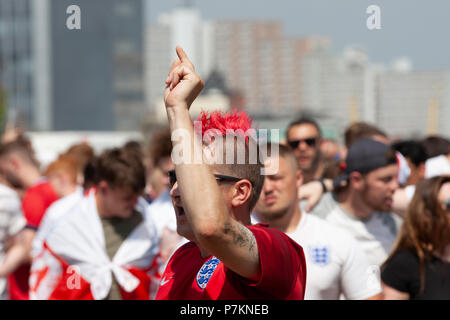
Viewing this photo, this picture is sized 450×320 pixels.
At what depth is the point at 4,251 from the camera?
5.09 metres

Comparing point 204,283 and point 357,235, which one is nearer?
point 204,283

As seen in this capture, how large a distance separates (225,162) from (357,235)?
2.31m

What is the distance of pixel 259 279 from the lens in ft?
6.59

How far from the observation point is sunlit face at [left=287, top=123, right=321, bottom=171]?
18.1 feet

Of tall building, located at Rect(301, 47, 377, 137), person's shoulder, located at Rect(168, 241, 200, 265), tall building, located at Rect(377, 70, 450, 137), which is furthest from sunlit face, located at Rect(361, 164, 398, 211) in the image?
tall building, located at Rect(301, 47, 377, 137)

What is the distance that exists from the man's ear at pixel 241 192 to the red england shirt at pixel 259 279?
0.28ft

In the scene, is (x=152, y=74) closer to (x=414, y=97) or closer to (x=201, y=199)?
(x=414, y=97)

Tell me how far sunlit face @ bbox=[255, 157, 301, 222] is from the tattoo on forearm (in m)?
1.66

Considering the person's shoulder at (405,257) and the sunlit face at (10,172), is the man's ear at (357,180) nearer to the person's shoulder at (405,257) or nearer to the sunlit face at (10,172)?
the person's shoulder at (405,257)

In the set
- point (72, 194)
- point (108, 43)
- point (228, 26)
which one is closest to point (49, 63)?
point (108, 43)

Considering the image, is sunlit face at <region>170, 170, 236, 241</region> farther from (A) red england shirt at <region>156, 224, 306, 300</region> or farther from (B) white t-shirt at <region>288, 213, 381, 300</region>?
(B) white t-shirt at <region>288, 213, 381, 300</region>

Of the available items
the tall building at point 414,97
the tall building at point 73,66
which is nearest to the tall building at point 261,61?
the tall building at point 73,66

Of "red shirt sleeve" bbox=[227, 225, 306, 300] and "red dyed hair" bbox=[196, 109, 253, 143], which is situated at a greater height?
"red dyed hair" bbox=[196, 109, 253, 143]
